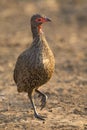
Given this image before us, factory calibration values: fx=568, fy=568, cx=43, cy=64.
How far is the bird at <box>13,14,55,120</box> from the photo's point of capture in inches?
350

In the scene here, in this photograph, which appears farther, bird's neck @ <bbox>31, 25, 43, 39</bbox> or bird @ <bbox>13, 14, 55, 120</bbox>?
bird's neck @ <bbox>31, 25, 43, 39</bbox>

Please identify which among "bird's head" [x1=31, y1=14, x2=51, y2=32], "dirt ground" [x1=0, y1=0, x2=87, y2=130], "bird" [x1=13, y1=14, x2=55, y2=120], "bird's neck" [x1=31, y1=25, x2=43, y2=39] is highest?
"bird's head" [x1=31, y1=14, x2=51, y2=32]

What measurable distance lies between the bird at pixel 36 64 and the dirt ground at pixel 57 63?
0.44 metres

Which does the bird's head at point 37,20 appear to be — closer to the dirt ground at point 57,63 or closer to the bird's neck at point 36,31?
the bird's neck at point 36,31

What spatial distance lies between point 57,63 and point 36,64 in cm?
443

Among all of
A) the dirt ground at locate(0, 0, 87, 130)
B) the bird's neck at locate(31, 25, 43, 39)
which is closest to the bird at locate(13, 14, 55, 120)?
the bird's neck at locate(31, 25, 43, 39)

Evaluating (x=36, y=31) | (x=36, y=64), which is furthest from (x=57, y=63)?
(x=36, y=64)

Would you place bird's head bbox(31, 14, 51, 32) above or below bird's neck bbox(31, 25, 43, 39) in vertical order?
above

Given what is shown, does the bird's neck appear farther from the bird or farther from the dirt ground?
the dirt ground

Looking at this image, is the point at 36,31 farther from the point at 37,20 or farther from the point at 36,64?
the point at 36,64

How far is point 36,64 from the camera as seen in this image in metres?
8.88

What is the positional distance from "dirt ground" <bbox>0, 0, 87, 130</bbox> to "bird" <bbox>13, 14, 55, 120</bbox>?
445 mm

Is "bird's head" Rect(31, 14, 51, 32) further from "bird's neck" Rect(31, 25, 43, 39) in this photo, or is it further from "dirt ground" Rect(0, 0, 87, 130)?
"dirt ground" Rect(0, 0, 87, 130)

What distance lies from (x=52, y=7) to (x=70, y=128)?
39.8 ft
